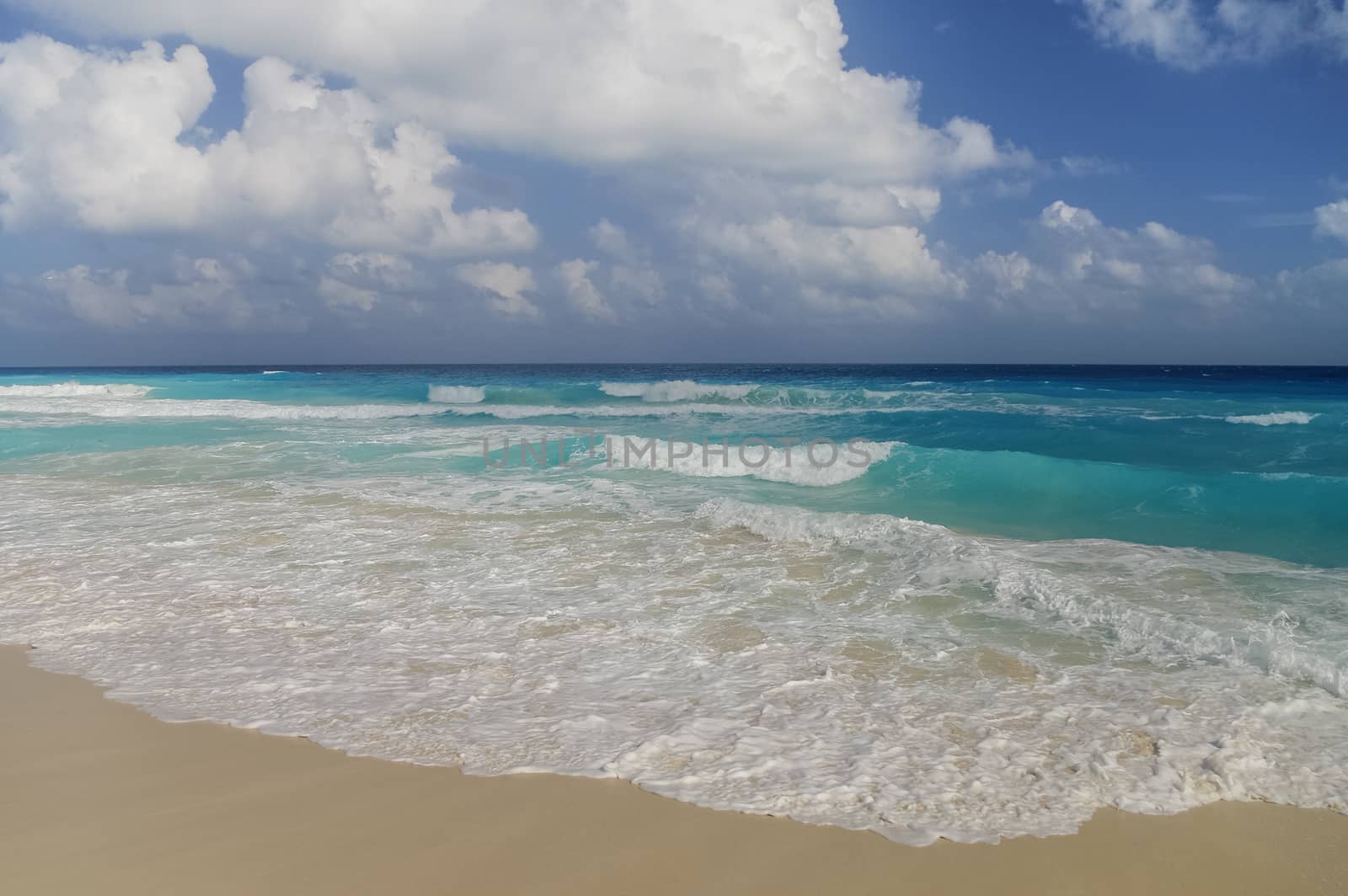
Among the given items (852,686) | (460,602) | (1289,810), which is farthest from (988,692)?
(460,602)

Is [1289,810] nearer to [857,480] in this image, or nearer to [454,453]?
[857,480]

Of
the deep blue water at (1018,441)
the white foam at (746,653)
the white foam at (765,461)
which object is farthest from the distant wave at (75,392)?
the white foam at (746,653)

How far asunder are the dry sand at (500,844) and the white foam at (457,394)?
38393 millimetres

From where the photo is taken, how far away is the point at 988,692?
4570mm

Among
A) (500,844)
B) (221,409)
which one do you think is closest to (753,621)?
(500,844)

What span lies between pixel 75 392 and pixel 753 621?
50.8 m

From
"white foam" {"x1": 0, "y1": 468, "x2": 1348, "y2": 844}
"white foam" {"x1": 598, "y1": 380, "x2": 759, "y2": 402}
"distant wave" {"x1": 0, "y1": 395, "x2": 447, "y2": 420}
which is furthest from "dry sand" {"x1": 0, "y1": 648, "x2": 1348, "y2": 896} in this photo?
"white foam" {"x1": 598, "y1": 380, "x2": 759, "y2": 402}

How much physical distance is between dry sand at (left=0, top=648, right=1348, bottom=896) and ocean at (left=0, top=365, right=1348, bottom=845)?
0.55 ft

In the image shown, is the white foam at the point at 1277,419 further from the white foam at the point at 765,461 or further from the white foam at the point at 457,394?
the white foam at the point at 457,394

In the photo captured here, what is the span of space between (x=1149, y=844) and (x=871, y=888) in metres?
1.17

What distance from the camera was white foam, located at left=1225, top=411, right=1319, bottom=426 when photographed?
23156 millimetres

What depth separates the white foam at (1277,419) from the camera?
23.2 meters

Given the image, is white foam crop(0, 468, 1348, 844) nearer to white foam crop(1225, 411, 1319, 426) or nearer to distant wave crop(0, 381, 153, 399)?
white foam crop(1225, 411, 1319, 426)

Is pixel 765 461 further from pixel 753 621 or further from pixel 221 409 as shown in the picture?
pixel 221 409
